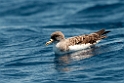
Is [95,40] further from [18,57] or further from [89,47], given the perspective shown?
[18,57]

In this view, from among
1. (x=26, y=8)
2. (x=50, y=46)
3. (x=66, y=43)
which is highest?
(x=26, y=8)

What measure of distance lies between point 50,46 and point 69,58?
8.13 ft

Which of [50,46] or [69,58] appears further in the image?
[50,46]

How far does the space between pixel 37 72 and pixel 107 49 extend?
3072mm

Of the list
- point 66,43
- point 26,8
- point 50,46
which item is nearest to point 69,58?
point 66,43

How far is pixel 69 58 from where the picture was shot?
1557cm

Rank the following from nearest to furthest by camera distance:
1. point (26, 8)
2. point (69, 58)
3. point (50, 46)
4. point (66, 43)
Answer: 1. point (69, 58)
2. point (66, 43)
3. point (50, 46)
4. point (26, 8)

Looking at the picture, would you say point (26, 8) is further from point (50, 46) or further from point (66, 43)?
point (66, 43)

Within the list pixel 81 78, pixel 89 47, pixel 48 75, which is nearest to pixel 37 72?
pixel 48 75

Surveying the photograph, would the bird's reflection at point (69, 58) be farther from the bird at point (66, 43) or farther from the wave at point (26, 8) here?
the wave at point (26, 8)

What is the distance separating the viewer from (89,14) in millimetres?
27547

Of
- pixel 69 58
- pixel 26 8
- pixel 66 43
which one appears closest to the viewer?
pixel 69 58

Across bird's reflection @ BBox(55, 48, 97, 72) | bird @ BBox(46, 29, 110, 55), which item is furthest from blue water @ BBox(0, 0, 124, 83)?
bird @ BBox(46, 29, 110, 55)

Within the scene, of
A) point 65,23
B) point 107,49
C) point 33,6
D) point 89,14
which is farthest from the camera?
point 33,6
